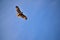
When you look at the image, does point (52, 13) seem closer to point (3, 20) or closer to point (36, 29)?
point (36, 29)

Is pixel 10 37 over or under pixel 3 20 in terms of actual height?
under

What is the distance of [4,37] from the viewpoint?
6.24ft

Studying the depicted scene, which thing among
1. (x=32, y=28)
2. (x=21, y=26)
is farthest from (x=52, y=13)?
(x=21, y=26)

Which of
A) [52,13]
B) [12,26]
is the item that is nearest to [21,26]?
[12,26]

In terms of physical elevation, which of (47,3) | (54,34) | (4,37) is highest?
(47,3)

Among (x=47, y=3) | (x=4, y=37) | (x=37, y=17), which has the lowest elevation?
(x=4, y=37)

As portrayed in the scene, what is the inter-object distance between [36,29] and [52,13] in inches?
12.6

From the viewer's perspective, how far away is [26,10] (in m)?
1.88

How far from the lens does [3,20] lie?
1940mm

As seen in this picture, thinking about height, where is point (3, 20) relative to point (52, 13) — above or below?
below

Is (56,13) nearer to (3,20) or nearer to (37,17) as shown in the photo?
(37,17)

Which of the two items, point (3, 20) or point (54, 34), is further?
point (3, 20)

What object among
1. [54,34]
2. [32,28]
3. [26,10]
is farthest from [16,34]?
[54,34]

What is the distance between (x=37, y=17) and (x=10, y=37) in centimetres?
49
